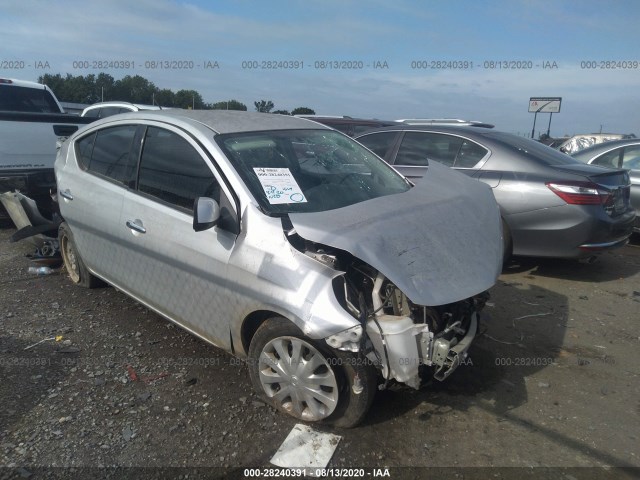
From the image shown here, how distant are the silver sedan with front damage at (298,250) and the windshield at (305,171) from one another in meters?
0.01

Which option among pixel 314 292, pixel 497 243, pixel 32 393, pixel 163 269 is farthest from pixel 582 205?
pixel 32 393

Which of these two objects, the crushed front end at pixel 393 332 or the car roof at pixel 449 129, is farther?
the car roof at pixel 449 129

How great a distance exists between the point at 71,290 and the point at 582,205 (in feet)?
17.1

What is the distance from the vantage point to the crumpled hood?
249cm

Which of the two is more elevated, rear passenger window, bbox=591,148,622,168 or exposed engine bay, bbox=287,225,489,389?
rear passenger window, bbox=591,148,622,168

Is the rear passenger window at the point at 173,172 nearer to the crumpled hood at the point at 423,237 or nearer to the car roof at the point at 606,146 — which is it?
the crumpled hood at the point at 423,237

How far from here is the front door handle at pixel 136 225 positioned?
3.49 metres

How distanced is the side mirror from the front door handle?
0.80 m

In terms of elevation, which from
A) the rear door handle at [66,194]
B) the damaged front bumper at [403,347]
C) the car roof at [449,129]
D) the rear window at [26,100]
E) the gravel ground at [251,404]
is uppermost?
the rear window at [26,100]

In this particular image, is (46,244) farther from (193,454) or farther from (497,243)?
(497,243)

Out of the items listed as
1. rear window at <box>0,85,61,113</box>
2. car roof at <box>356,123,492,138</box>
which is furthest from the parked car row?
rear window at <box>0,85,61,113</box>

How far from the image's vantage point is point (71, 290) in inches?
195

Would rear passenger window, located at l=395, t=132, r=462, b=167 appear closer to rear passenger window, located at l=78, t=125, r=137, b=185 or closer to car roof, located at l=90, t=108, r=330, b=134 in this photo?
car roof, located at l=90, t=108, r=330, b=134

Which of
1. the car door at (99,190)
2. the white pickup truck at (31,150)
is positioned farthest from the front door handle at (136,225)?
the white pickup truck at (31,150)
